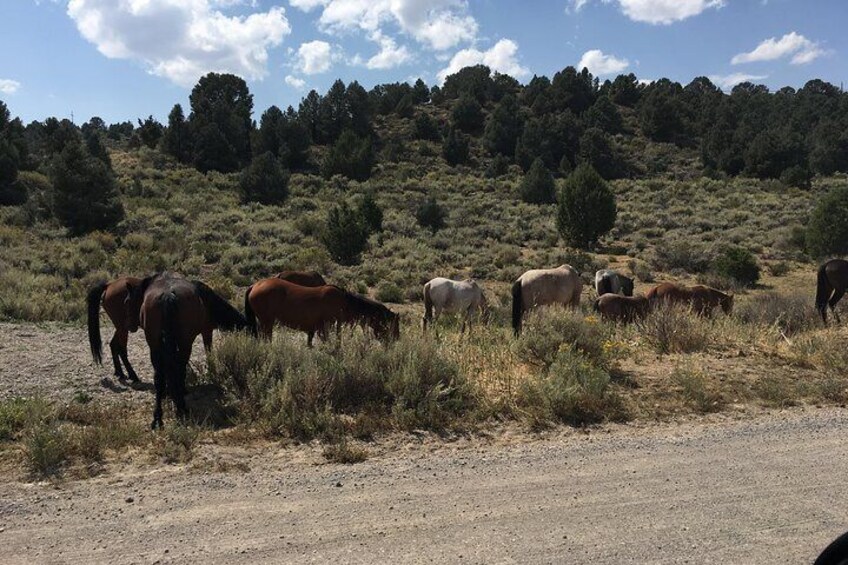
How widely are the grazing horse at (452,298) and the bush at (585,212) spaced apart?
22.7m

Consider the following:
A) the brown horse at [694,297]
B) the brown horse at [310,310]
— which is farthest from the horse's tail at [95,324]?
the brown horse at [694,297]

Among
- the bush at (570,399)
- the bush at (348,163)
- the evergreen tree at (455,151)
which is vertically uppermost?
the evergreen tree at (455,151)

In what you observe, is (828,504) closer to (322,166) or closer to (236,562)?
(236,562)

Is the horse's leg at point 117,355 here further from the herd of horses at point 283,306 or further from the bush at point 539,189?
the bush at point 539,189

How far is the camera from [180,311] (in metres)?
6.86

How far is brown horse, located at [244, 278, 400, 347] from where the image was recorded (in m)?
9.05

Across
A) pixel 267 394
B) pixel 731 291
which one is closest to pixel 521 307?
pixel 267 394

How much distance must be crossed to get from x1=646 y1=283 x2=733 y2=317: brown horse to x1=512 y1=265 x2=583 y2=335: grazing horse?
5.73 feet

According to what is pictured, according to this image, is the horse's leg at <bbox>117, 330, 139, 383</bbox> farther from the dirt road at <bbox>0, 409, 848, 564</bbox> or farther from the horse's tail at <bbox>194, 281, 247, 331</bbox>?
the dirt road at <bbox>0, 409, 848, 564</bbox>

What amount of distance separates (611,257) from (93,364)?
26863mm

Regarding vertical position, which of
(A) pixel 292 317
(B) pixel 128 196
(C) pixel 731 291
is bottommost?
(C) pixel 731 291

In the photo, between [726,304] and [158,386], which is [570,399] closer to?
[158,386]

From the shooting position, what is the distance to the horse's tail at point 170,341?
652 cm

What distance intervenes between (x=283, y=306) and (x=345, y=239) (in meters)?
18.5
